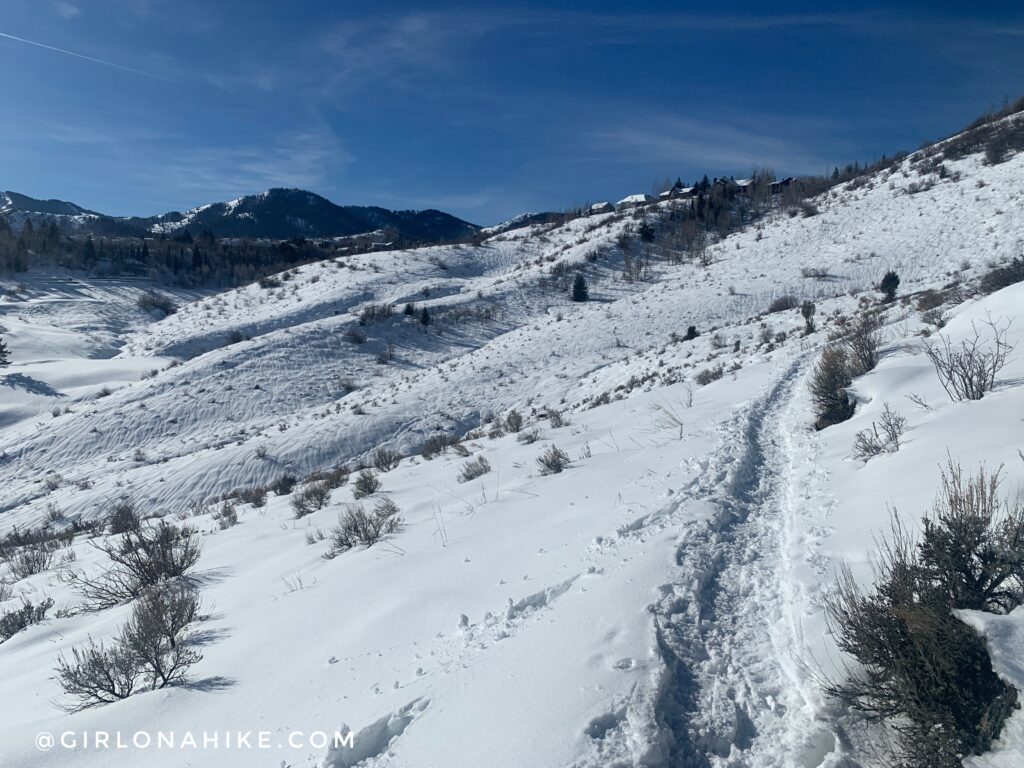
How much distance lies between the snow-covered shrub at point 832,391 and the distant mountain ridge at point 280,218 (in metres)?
143

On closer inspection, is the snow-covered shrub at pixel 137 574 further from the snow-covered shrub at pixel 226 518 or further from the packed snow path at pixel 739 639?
the packed snow path at pixel 739 639

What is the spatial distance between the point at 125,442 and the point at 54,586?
41.4 ft

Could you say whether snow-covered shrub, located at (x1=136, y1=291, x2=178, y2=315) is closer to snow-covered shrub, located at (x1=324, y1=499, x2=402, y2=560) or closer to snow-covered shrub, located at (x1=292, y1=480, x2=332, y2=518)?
snow-covered shrub, located at (x1=292, y1=480, x2=332, y2=518)

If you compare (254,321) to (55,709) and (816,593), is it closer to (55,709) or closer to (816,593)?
(55,709)

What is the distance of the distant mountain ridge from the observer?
153250mm

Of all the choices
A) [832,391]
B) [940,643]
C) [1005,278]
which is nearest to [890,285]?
[1005,278]

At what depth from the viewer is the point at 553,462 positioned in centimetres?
749

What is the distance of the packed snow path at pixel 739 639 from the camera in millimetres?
2391

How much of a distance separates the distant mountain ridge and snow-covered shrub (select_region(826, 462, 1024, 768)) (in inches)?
5846


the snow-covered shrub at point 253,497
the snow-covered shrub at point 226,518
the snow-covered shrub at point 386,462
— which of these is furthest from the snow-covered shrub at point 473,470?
the snow-covered shrub at point 253,497

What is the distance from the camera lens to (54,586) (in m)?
7.13

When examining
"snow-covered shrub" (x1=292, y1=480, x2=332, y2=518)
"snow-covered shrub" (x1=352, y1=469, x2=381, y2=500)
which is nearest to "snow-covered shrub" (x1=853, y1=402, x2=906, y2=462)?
"snow-covered shrub" (x1=352, y1=469, x2=381, y2=500)

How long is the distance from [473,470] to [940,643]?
22.3 ft

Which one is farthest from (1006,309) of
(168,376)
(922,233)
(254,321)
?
(254,321)
